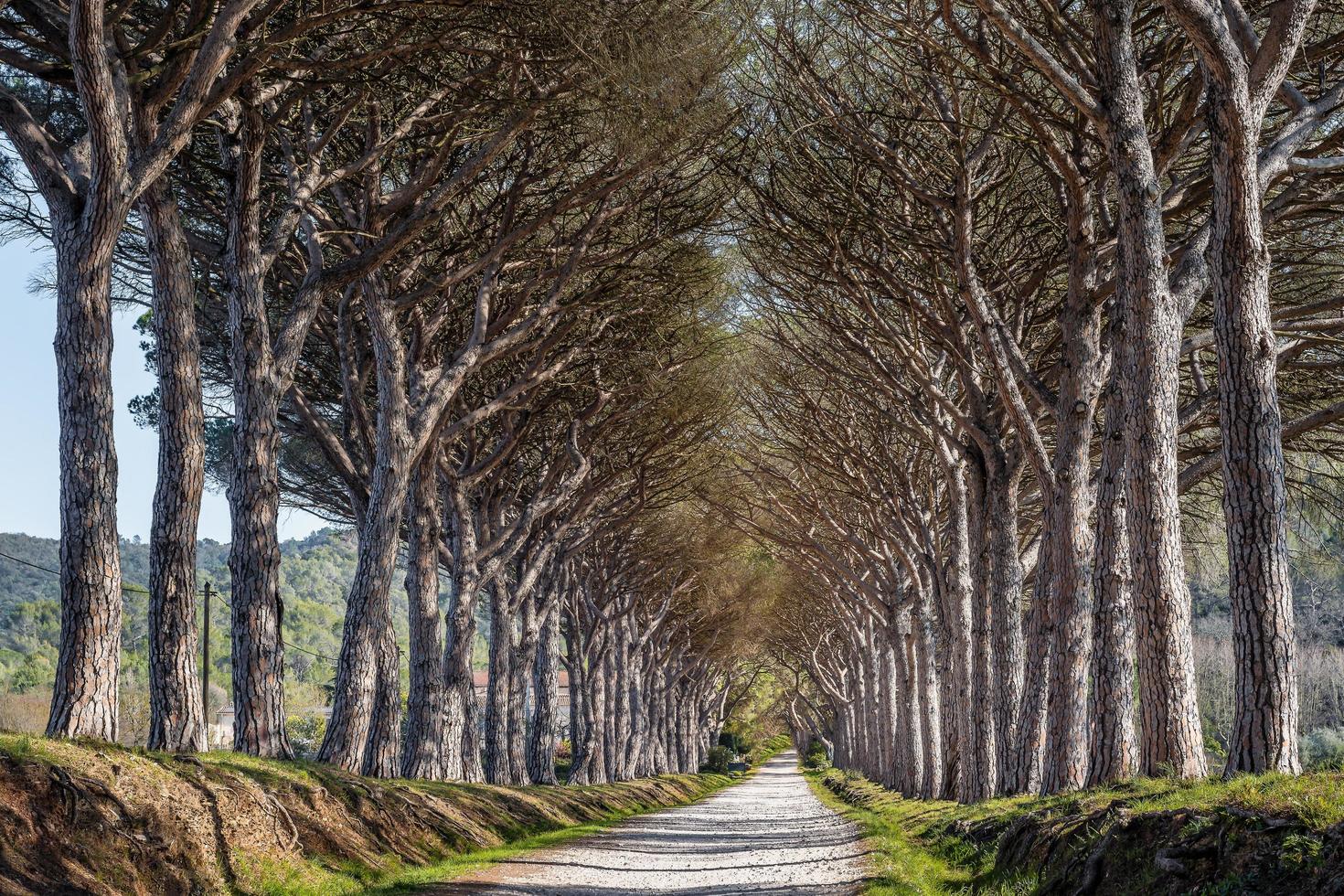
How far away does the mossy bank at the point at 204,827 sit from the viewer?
7250 millimetres

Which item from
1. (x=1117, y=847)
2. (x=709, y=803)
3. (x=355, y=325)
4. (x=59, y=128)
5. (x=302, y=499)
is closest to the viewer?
(x=1117, y=847)

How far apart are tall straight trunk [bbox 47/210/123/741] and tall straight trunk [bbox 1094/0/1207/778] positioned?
26.5 ft

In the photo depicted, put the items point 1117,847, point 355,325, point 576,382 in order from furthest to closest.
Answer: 1. point 576,382
2. point 355,325
3. point 1117,847

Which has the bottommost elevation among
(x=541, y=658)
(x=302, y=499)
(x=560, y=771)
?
(x=560, y=771)

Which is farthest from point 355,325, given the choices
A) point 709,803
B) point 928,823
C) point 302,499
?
point 709,803

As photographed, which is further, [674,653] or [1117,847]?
[674,653]

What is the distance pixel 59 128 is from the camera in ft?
44.3

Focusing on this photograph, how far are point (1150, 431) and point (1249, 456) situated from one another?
1540 mm

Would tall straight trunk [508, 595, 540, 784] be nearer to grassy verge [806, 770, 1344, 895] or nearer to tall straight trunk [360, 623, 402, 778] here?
tall straight trunk [360, 623, 402, 778]

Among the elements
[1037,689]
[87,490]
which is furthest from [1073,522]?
[87,490]

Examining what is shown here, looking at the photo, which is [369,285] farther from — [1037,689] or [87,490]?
[1037,689]

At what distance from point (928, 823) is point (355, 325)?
1104cm

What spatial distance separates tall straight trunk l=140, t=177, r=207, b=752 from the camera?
10133mm

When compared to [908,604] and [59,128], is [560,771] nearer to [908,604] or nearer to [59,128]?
[908,604]
